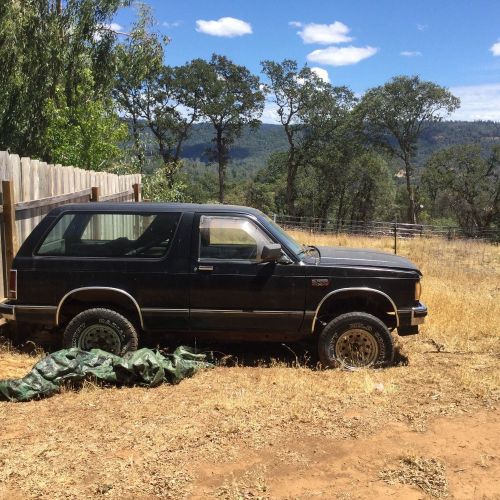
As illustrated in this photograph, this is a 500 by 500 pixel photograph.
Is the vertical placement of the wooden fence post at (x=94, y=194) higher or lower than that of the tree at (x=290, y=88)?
lower

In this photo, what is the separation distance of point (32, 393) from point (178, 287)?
165 cm

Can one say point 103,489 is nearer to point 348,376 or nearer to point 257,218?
point 348,376

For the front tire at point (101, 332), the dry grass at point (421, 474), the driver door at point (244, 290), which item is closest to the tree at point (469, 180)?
the driver door at point (244, 290)

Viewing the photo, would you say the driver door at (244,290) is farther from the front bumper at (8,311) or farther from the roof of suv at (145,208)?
the front bumper at (8,311)

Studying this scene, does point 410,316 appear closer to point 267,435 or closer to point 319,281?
point 319,281

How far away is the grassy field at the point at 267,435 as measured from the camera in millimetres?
3316

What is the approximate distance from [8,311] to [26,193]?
1.50m

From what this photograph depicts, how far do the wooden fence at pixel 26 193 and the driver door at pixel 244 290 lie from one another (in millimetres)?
2104

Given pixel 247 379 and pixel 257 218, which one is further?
pixel 257 218

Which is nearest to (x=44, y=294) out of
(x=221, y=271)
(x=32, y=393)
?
(x=32, y=393)

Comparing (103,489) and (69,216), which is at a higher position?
(69,216)

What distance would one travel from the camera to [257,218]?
219 inches

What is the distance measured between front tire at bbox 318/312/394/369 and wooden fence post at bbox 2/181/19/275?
138 inches

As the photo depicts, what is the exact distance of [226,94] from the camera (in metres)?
40.3
